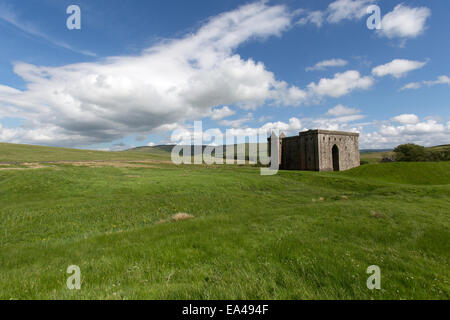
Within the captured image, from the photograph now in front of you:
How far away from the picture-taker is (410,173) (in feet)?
133

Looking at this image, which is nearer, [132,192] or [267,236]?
[267,236]

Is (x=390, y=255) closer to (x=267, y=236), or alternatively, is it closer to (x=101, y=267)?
(x=267, y=236)

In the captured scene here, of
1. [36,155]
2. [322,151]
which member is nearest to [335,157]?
[322,151]

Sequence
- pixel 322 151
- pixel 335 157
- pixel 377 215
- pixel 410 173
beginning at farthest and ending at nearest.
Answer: pixel 335 157, pixel 322 151, pixel 410 173, pixel 377 215

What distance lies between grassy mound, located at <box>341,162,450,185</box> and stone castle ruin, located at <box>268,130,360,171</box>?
1492cm

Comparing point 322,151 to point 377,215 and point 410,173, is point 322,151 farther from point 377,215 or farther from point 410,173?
point 377,215

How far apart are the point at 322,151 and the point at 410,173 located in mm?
22581

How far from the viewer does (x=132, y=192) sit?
23.0 m

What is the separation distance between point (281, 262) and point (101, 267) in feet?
18.1

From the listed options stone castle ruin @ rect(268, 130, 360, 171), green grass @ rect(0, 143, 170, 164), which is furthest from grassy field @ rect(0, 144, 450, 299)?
green grass @ rect(0, 143, 170, 164)

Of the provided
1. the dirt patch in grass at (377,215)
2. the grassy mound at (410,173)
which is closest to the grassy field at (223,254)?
the dirt patch in grass at (377,215)
